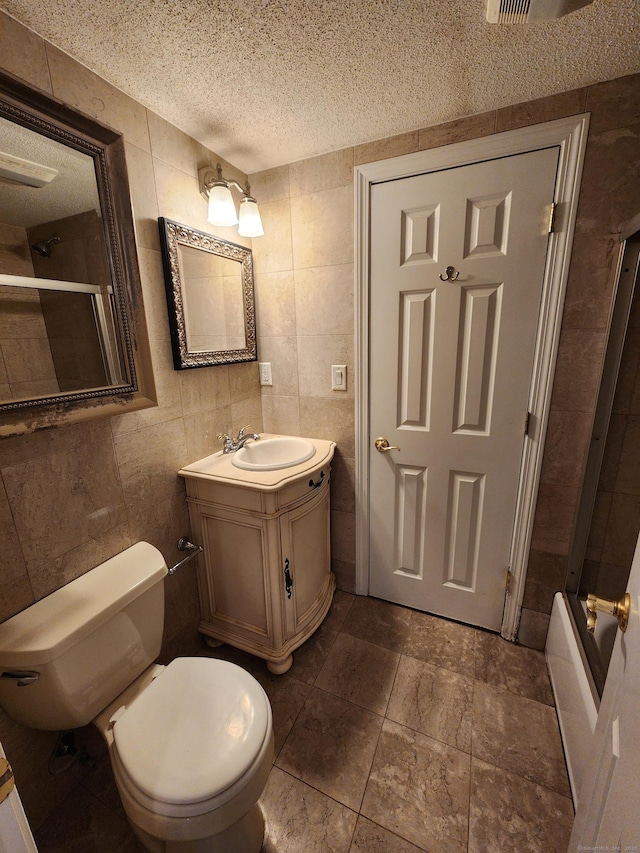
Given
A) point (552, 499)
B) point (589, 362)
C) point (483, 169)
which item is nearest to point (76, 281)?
point (483, 169)

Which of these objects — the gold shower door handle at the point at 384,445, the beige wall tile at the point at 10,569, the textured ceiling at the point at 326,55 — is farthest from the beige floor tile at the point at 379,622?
the textured ceiling at the point at 326,55

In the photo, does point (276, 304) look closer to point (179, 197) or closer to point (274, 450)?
point (179, 197)

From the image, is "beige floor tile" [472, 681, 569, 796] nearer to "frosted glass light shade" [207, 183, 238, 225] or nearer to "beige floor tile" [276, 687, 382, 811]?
"beige floor tile" [276, 687, 382, 811]

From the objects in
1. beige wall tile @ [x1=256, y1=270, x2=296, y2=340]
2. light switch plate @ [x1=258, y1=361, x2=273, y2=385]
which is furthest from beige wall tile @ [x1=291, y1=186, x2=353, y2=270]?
light switch plate @ [x1=258, y1=361, x2=273, y2=385]

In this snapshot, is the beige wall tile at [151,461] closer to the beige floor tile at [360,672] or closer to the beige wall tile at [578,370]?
the beige floor tile at [360,672]

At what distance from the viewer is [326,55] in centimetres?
99

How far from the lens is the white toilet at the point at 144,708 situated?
0.78m

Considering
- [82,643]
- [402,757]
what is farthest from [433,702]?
[82,643]

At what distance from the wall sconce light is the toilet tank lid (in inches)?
50.3

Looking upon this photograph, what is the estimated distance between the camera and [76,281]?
3.23 ft

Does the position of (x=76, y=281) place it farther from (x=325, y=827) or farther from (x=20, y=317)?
(x=325, y=827)

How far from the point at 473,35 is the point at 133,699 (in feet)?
6.84

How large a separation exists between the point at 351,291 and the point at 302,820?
1852 millimetres

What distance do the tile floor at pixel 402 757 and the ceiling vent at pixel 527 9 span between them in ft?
Answer: 6.84
